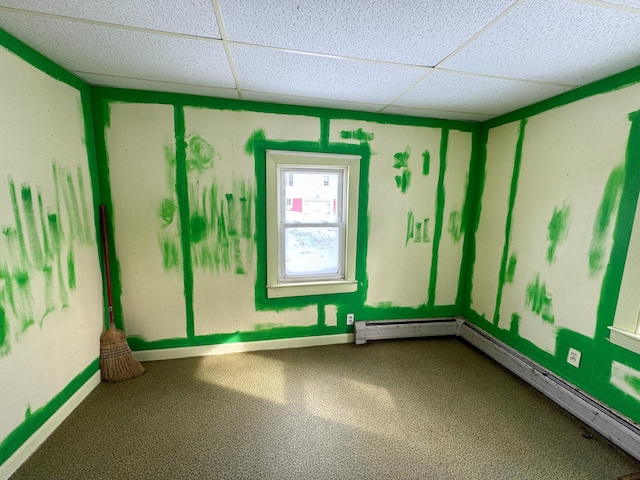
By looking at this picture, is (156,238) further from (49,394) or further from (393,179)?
(393,179)

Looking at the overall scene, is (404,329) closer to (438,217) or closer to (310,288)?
(310,288)

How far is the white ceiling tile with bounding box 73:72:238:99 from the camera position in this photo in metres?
1.86

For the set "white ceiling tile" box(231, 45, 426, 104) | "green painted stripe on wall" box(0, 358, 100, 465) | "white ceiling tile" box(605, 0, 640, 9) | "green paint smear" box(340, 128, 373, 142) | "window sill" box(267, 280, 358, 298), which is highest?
"white ceiling tile" box(231, 45, 426, 104)

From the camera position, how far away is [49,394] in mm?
1625

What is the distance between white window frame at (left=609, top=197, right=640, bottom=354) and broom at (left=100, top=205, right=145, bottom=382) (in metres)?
3.38

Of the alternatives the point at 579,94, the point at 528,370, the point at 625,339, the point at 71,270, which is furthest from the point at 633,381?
the point at 71,270

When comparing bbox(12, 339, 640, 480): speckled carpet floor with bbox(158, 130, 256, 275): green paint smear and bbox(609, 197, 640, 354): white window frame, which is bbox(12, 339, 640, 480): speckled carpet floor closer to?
bbox(609, 197, 640, 354): white window frame

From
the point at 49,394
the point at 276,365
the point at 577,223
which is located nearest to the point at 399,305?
the point at 276,365

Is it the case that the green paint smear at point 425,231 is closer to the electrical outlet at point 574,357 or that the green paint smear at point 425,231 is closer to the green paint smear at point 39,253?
the electrical outlet at point 574,357

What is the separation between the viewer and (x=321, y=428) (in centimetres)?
171

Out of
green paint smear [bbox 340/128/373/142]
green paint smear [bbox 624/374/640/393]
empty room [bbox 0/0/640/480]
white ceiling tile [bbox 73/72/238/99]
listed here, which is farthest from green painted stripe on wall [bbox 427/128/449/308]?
white ceiling tile [bbox 73/72/238/99]

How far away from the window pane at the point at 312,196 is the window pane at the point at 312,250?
11 cm

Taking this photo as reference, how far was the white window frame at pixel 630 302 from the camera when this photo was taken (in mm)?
1564

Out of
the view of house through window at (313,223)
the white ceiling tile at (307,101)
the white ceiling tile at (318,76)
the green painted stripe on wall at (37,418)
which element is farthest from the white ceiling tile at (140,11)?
the green painted stripe on wall at (37,418)
